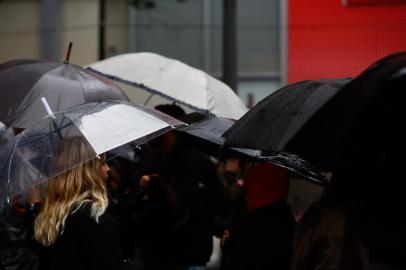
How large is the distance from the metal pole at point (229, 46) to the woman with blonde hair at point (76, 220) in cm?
600

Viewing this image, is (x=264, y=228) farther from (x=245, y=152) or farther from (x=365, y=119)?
(x=365, y=119)

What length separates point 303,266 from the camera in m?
3.60

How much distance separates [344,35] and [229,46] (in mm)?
4719

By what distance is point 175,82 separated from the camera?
5988 mm

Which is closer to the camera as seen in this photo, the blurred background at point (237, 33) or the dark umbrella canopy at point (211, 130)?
the dark umbrella canopy at point (211, 130)

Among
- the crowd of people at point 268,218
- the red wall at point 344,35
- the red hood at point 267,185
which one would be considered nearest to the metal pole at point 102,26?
the red wall at point 344,35

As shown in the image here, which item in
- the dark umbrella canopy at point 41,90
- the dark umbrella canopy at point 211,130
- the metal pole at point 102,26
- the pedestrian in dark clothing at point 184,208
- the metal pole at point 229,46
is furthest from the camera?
the metal pole at point 102,26

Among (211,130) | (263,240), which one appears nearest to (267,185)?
(263,240)

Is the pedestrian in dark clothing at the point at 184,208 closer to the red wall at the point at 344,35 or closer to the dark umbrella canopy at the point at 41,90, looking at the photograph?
the dark umbrella canopy at the point at 41,90

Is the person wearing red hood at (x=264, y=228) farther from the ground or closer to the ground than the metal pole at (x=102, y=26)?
closer to the ground

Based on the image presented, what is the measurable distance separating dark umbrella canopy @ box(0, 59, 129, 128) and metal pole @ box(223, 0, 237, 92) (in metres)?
4.21

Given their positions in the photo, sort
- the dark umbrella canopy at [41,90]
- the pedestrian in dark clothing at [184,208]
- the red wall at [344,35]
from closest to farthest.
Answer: the dark umbrella canopy at [41,90] → the pedestrian in dark clothing at [184,208] → the red wall at [344,35]

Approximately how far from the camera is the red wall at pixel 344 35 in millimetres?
13852

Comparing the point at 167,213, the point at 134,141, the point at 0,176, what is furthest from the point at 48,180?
the point at 167,213
